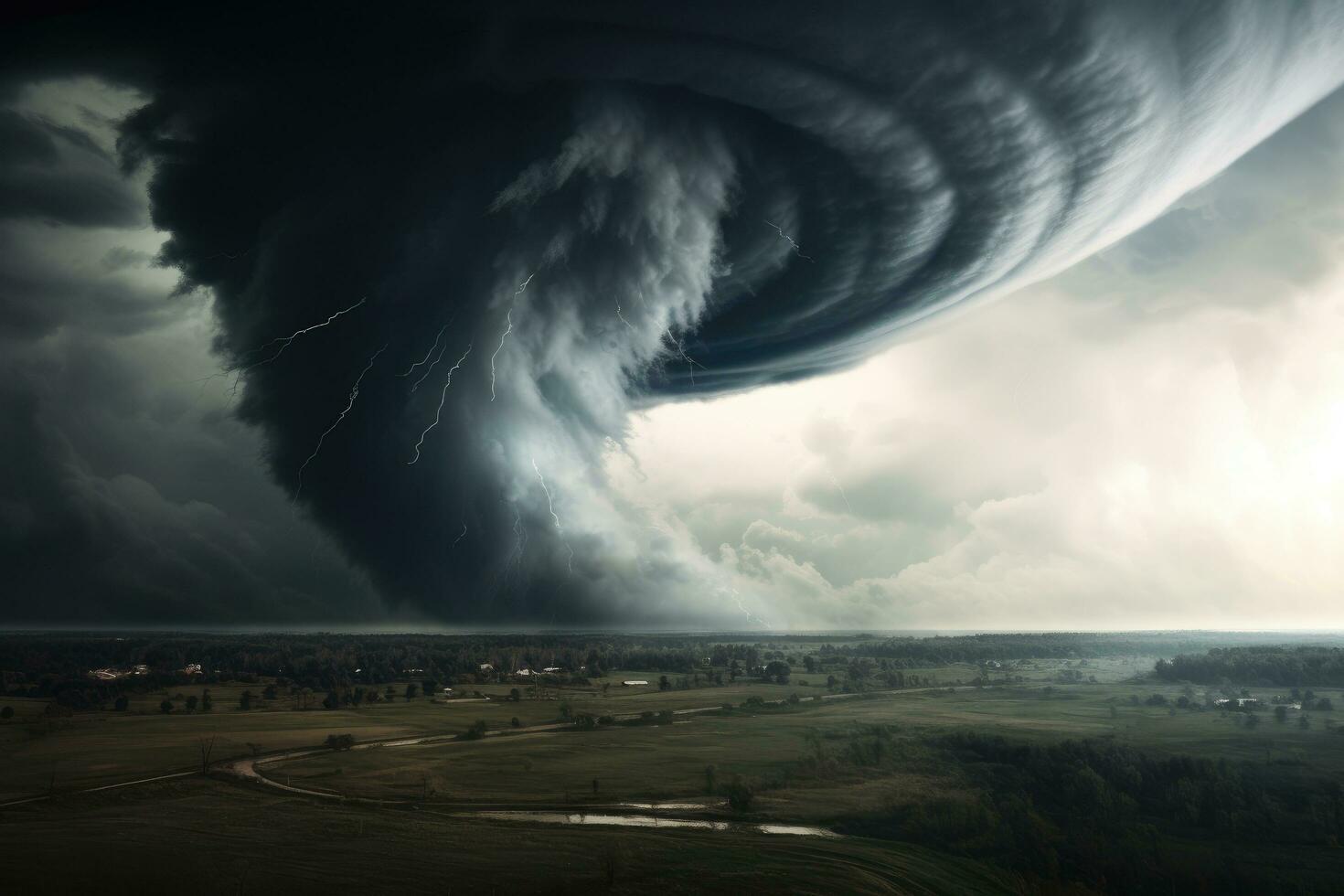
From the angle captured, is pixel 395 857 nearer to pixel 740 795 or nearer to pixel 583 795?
pixel 583 795

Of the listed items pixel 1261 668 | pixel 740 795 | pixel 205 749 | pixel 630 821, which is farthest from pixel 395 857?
pixel 1261 668

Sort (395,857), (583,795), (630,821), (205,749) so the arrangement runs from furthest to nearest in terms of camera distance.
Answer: (205,749) < (583,795) < (630,821) < (395,857)

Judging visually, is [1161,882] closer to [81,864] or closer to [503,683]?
[81,864]

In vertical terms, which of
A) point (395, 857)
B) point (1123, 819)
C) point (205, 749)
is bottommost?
point (1123, 819)

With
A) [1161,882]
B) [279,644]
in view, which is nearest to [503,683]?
[279,644]

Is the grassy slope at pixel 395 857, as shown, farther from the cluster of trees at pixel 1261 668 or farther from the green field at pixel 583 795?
the cluster of trees at pixel 1261 668

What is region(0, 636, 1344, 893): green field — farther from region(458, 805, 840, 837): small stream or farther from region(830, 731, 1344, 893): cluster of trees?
region(458, 805, 840, 837): small stream
